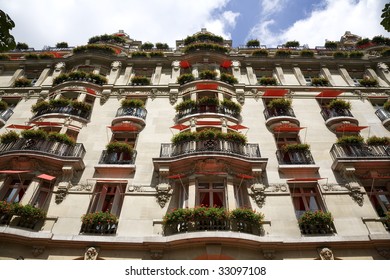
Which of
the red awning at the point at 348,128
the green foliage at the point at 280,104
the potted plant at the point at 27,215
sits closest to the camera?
the potted plant at the point at 27,215

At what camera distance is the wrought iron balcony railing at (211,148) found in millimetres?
12806

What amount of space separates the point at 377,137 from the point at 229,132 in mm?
7977

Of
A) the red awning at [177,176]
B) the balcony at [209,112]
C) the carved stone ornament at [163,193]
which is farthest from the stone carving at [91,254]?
the balcony at [209,112]

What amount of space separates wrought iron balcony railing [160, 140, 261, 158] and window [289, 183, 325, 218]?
2449 mm

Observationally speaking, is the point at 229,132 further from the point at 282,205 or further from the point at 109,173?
the point at 109,173

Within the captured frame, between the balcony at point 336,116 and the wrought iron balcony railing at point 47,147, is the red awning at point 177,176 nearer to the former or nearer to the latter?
the wrought iron balcony railing at point 47,147

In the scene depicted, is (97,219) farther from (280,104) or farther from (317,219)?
(280,104)

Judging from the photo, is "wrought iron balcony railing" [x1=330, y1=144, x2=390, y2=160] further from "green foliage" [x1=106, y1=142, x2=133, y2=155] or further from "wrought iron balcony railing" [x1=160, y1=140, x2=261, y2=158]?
"green foliage" [x1=106, y1=142, x2=133, y2=155]

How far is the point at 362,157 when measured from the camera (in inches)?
498

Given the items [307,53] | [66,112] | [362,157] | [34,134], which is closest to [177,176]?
[34,134]

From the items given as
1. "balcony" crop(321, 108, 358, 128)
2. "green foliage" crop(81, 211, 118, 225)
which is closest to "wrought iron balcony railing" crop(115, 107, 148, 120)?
"green foliage" crop(81, 211, 118, 225)

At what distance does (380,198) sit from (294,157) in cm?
429

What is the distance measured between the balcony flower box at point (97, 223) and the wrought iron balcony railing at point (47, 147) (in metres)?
3.86

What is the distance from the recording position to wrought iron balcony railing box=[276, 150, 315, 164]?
13289mm
